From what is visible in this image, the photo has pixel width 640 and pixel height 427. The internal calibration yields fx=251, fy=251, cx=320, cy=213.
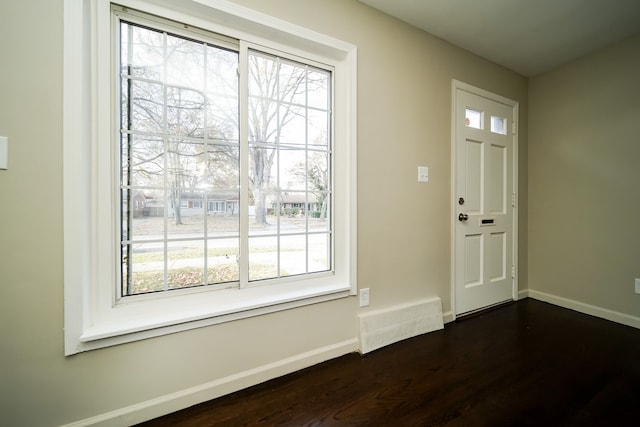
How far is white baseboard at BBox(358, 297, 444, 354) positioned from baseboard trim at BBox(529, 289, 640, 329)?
159cm

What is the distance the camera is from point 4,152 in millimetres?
1036

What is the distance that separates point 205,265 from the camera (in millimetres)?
1489

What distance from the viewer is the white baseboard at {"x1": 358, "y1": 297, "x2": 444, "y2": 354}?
1.85 meters

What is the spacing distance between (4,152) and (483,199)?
3.31 metres

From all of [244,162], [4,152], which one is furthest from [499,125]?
[4,152]

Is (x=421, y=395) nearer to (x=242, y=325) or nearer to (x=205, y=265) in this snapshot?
(x=242, y=325)

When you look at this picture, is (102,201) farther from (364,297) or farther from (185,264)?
(364,297)

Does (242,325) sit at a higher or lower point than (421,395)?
higher

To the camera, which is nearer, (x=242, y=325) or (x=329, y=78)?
(x=242, y=325)

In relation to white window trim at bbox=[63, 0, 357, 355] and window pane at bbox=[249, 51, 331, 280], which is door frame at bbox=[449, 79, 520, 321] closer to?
window pane at bbox=[249, 51, 331, 280]

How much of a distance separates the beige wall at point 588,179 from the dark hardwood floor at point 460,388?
635 mm

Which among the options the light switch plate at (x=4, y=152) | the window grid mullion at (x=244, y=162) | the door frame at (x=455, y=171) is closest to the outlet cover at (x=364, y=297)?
the window grid mullion at (x=244, y=162)

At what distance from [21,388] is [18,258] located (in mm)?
552

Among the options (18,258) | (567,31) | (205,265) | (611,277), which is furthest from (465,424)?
(567,31)
